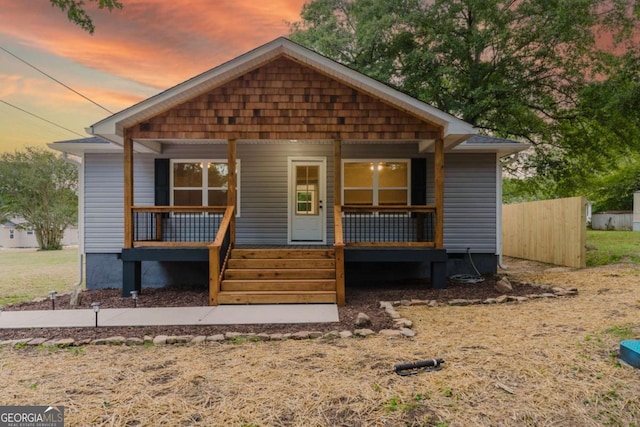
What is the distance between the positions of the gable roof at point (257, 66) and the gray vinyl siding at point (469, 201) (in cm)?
189

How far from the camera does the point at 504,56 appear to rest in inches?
500

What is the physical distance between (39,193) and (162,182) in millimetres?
22884

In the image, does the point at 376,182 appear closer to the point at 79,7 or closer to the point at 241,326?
the point at 241,326

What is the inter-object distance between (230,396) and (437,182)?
536 cm

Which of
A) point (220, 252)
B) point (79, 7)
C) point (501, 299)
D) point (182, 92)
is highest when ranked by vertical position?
point (79, 7)

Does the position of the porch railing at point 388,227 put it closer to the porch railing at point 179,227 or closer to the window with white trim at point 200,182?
the window with white trim at point 200,182

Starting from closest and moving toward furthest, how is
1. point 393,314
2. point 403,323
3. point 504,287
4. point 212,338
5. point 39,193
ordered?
1. point 212,338
2. point 403,323
3. point 393,314
4. point 504,287
5. point 39,193

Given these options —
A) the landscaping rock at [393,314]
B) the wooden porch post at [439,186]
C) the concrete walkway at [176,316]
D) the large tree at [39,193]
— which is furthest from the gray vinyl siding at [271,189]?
the large tree at [39,193]

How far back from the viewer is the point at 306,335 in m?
4.21

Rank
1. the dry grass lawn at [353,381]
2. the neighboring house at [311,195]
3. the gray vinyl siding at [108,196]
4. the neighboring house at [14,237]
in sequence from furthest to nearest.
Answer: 1. the neighboring house at [14,237]
2. the gray vinyl siding at [108,196]
3. the neighboring house at [311,195]
4. the dry grass lawn at [353,381]

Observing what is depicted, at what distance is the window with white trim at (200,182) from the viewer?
28.1ft

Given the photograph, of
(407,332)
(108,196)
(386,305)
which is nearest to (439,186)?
(386,305)

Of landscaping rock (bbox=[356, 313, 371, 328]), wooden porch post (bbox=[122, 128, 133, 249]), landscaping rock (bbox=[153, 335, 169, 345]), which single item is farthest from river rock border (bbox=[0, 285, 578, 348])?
wooden porch post (bbox=[122, 128, 133, 249])

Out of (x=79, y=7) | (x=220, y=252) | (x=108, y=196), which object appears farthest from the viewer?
(x=108, y=196)
